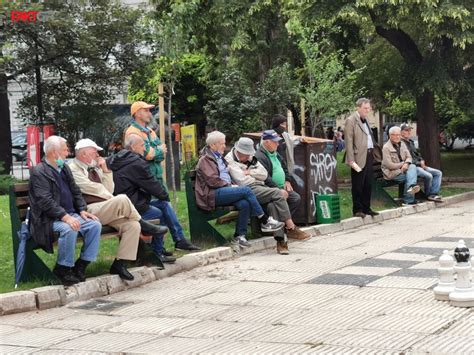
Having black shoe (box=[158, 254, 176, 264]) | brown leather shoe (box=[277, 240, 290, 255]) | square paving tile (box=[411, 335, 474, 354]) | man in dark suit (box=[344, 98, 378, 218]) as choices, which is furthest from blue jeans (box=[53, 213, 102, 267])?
man in dark suit (box=[344, 98, 378, 218])

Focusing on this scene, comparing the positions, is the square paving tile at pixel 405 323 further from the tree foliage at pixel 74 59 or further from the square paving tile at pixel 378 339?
the tree foliage at pixel 74 59

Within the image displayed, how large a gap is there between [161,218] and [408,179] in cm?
730

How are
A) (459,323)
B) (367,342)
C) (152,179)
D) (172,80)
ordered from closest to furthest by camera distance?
1. (367,342)
2. (459,323)
3. (152,179)
4. (172,80)

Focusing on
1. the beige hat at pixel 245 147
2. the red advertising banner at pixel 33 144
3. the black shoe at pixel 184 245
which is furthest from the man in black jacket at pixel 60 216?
the red advertising banner at pixel 33 144

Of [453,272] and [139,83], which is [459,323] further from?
[139,83]

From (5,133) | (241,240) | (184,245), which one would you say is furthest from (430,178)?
(5,133)

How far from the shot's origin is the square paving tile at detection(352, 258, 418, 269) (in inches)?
381

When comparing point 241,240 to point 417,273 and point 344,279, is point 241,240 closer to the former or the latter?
point 344,279

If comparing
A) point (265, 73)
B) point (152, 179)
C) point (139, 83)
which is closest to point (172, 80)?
point (152, 179)

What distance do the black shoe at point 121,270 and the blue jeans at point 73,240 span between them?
46 cm

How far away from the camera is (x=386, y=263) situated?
9852 mm

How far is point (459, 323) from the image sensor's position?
6602mm

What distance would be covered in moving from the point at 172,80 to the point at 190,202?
2762mm

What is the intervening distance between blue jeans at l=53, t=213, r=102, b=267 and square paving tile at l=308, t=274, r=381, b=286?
2.26 metres
